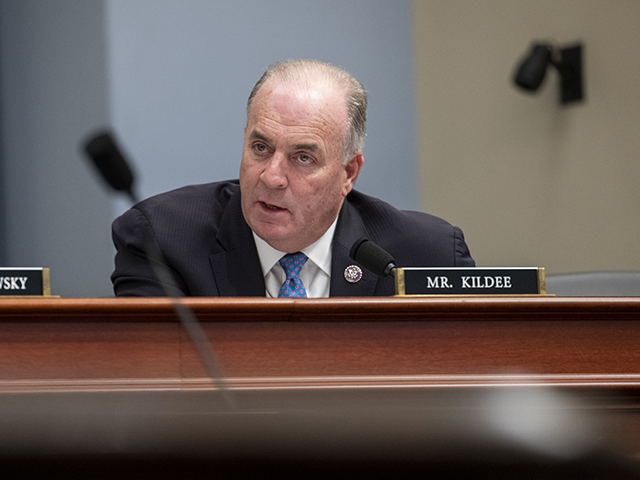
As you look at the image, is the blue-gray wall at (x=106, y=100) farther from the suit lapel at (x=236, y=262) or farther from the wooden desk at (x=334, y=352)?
the wooden desk at (x=334, y=352)

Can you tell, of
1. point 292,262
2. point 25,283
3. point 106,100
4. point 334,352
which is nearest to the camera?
point 334,352

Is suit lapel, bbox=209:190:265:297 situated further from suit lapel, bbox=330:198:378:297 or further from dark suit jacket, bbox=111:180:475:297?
suit lapel, bbox=330:198:378:297

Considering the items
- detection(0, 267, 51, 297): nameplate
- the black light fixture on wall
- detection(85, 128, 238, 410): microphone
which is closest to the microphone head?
detection(85, 128, 238, 410): microphone

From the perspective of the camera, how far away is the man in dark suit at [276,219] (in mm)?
1463

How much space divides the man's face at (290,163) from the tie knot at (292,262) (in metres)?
0.02

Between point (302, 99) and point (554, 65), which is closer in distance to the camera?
point (302, 99)

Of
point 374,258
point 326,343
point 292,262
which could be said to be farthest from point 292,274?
point 326,343

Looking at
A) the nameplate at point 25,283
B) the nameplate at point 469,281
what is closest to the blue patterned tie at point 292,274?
the nameplate at point 469,281

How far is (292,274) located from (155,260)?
30 centimetres

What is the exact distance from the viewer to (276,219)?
147cm

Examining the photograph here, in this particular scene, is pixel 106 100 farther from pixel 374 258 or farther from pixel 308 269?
pixel 374 258

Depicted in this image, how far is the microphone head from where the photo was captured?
1014 mm

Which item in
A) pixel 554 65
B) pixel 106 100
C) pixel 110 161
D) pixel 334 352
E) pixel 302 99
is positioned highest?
pixel 554 65

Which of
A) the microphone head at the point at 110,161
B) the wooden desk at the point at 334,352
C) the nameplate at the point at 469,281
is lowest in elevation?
the wooden desk at the point at 334,352
